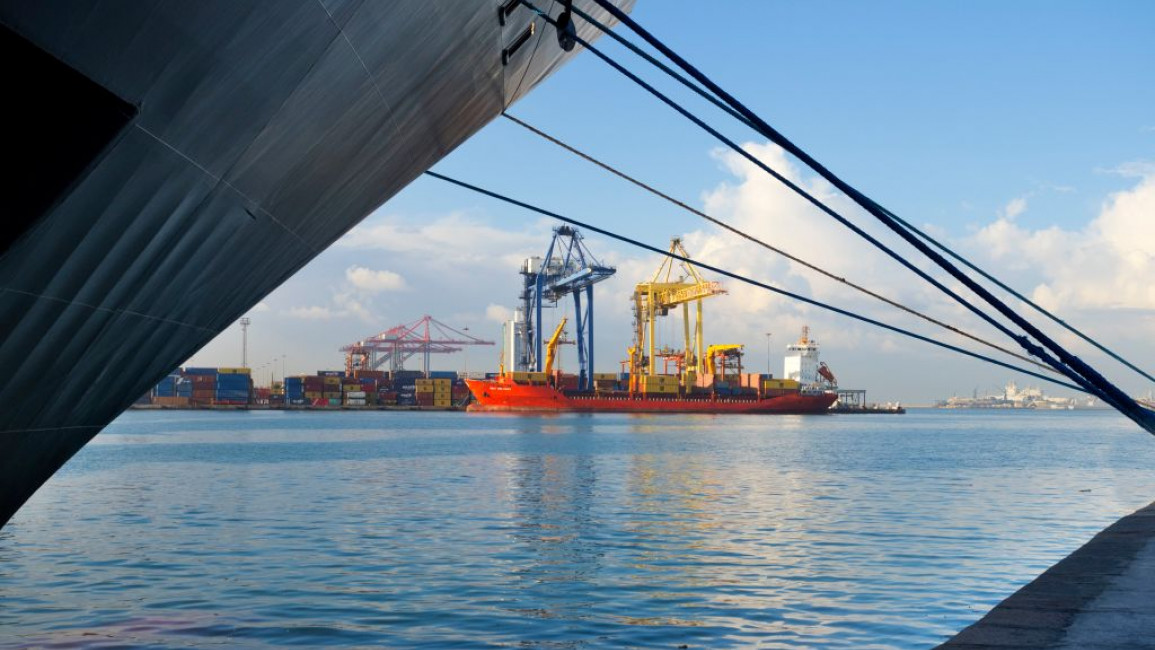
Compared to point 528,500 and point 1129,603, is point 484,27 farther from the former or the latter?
point 528,500

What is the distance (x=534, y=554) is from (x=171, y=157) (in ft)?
42.9

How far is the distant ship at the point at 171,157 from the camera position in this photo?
4.11 metres

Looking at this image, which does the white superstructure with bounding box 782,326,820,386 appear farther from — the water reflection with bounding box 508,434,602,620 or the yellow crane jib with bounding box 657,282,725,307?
the water reflection with bounding box 508,434,602,620

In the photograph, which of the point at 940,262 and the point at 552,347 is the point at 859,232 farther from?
the point at 552,347

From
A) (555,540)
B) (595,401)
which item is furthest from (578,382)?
(555,540)

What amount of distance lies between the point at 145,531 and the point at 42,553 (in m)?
3.21

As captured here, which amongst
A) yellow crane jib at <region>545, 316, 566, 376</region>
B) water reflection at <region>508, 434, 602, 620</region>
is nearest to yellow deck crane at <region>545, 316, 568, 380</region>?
yellow crane jib at <region>545, 316, 566, 376</region>

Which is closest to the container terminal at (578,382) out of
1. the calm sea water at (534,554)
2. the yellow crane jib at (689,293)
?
the yellow crane jib at (689,293)

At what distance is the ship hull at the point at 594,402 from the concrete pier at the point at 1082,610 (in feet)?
353

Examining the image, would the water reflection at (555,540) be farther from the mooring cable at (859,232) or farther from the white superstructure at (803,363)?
the white superstructure at (803,363)

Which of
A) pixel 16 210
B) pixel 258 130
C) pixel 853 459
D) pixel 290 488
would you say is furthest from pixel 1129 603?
pixel 853 459

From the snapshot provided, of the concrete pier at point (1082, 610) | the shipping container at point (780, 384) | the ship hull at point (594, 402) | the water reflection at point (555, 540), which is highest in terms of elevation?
the shipping container at point (780, 384)

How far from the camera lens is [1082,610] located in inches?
321

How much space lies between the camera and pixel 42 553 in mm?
17203
